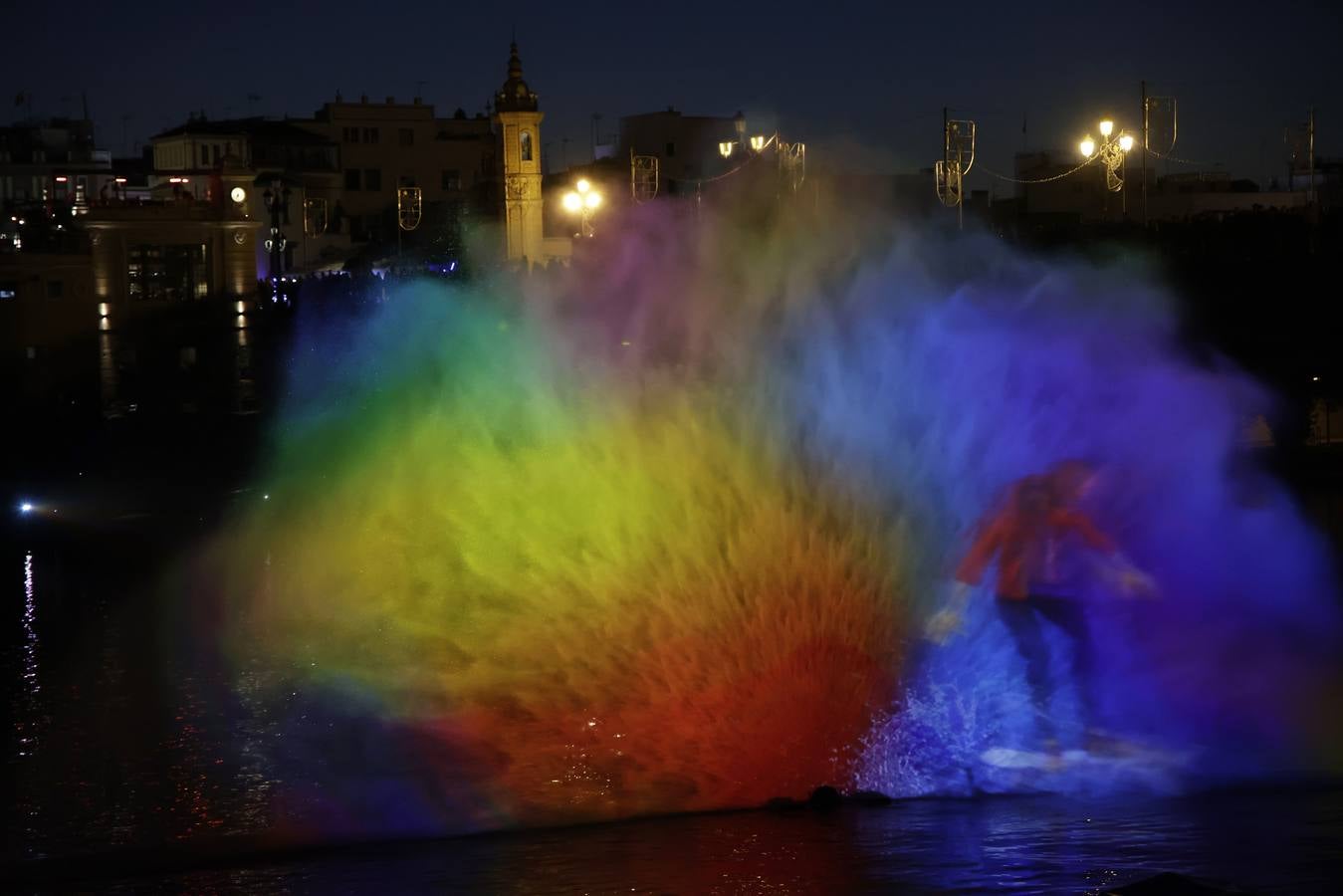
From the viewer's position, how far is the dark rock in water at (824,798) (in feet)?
43.3

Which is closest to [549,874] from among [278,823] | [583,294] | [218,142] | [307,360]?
[278,823]

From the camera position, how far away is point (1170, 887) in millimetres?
9172

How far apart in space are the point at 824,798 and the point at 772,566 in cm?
401

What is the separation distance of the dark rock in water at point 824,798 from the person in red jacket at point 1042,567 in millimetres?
3080

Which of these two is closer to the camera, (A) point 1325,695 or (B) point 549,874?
(B) point 549,874

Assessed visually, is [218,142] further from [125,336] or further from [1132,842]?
[1132,842]

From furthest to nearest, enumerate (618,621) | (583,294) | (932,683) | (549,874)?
(583,294) → (618,621) → (932,683) → (549,874)

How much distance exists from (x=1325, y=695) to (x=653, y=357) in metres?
10.1

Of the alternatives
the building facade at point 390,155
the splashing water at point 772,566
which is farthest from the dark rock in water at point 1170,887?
the building facade at point 390,155

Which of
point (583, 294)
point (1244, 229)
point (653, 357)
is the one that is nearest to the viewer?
point (653, 357)

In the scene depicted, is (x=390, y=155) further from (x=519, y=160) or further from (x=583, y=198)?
(x=583, y=198)

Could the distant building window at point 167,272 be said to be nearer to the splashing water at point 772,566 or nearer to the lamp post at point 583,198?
the lamp post at point 583,198

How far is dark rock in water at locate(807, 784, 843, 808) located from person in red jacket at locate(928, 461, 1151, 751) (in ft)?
10.1

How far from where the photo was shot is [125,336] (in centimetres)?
4425
